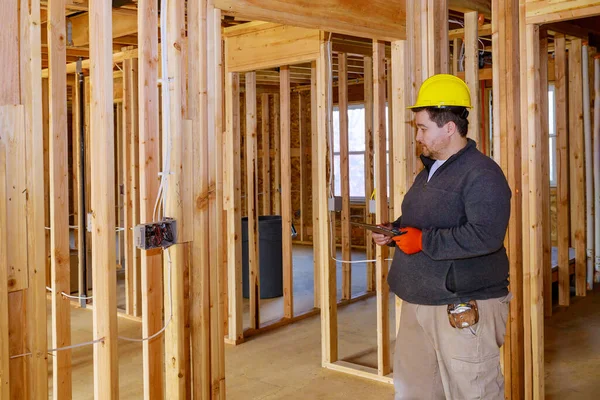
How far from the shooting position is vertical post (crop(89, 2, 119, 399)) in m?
2.46

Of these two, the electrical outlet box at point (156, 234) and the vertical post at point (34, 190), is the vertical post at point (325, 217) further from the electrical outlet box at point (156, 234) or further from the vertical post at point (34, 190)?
the vertical post at point (34, 190)

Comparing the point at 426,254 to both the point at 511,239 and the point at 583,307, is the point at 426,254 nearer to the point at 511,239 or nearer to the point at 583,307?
the point at 511,239

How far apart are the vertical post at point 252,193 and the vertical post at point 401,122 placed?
190 cm

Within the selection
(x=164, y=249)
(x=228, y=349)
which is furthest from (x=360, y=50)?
(x=164, y=249)

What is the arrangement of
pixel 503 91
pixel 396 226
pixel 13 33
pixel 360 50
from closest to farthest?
1. pixel 13 33
2. pixel 396 226
3. pixel 503 91
4. pixel 360 50

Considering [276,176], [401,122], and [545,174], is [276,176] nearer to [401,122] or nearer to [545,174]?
[545,174]

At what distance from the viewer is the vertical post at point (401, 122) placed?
3.55m

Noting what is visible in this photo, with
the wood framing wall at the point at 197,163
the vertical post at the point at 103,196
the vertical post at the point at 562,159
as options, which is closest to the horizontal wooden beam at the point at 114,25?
the wood framing wall at the point at 197,163

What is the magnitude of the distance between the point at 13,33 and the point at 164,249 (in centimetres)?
101

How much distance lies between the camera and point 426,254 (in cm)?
251

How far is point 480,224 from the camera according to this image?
7.73 feet

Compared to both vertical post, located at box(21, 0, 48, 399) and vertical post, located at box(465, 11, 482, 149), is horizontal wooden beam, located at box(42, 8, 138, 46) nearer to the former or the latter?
vertical post, located at box(21, 0, 48, 399)

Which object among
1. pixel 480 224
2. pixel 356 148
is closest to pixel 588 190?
pixel 356 148

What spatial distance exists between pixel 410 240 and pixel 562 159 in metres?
4.34
